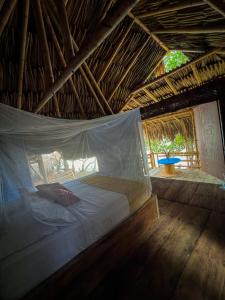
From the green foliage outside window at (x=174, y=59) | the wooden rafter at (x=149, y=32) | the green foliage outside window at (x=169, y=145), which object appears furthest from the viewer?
the green foliage outside window at (x=169, y=145)

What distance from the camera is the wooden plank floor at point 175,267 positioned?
1.31 meters

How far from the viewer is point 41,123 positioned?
5.10 feet

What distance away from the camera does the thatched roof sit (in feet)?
4.57

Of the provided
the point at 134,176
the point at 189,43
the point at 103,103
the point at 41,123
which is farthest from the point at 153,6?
the point at 134,176

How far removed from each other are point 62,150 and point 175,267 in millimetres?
1965

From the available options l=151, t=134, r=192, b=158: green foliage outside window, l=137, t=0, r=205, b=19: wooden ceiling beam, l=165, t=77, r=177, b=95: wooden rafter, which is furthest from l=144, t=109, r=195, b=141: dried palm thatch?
l=137, t=0, r=205, b=19: wooden ceiling beam

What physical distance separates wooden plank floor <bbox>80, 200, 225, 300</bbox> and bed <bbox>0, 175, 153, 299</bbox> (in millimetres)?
452

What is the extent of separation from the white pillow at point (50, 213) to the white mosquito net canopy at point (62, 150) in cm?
17

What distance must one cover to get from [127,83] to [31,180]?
2.69m

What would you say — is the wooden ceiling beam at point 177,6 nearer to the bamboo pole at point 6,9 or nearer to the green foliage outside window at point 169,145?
the bamboo pole at point 6,9

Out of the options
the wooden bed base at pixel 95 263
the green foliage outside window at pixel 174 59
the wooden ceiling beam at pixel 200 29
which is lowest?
the wooden bed base at pixel 95 263

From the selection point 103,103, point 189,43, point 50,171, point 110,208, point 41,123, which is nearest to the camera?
point 41,123

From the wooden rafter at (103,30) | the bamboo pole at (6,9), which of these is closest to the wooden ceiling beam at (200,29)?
the wooden rafter at (103,30)

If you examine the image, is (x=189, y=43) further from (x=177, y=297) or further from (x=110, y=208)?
(x=177, y=297)
